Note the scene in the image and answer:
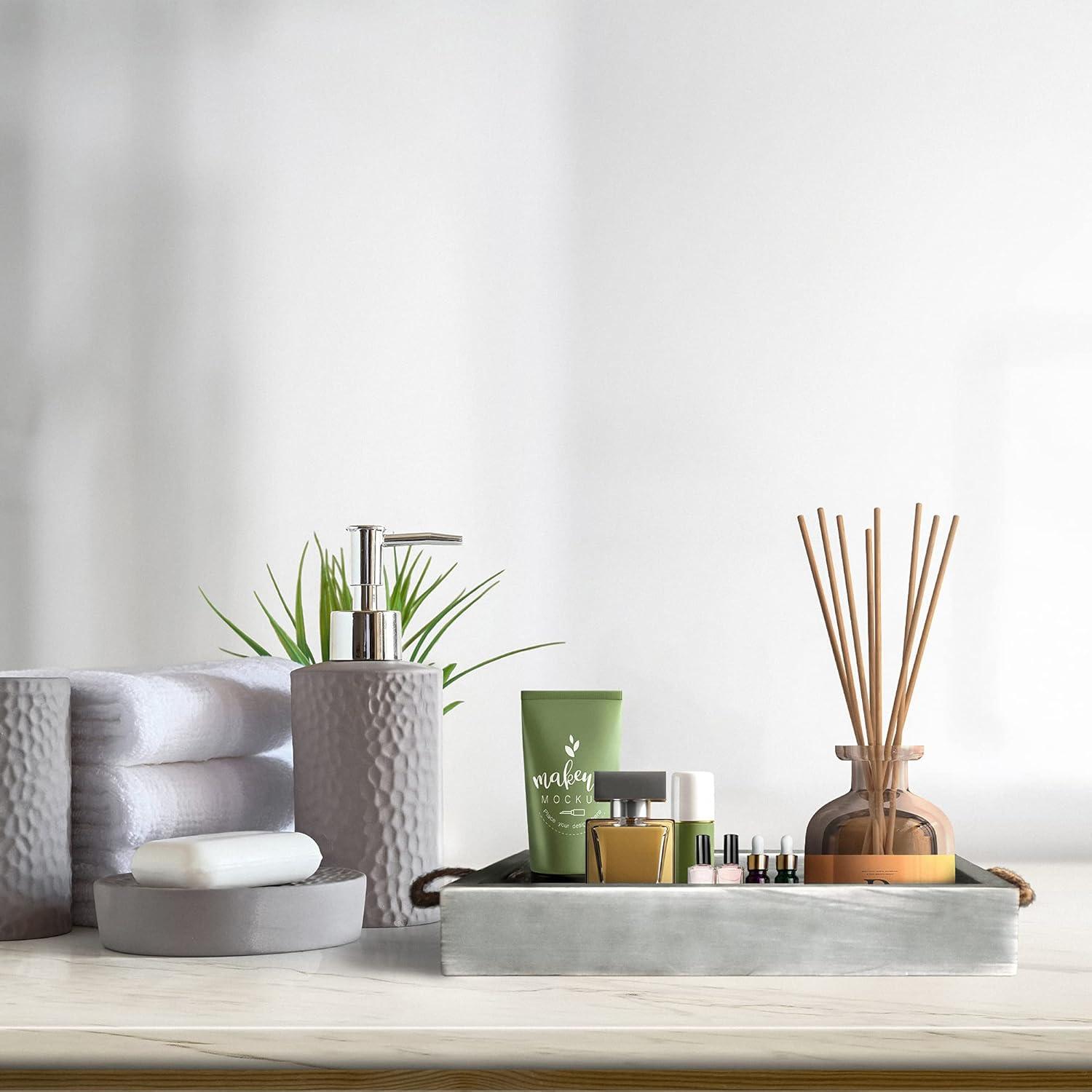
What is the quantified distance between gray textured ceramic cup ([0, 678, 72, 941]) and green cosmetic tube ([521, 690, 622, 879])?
24 cm

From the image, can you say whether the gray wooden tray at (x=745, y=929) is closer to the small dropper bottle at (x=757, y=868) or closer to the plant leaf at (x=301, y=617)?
the small dropper bottle at (x=757, y=868)

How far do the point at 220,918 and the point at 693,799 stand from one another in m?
0.26

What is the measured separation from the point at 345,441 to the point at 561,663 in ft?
1.10

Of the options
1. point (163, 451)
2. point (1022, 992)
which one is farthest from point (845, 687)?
point (163, 451)

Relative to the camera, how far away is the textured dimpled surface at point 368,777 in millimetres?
646

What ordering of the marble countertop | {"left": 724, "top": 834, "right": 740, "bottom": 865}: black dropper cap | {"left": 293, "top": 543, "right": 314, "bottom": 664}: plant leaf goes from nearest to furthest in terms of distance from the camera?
1. the marble countertop
2. {"left": 724, "top": 834, "right": 740, "bottom": 865}: black dropper cap
3. {"left": 293, "top": 543, "right": 314, "bottom": 664}: plant leaf

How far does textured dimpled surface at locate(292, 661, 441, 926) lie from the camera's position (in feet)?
2.12

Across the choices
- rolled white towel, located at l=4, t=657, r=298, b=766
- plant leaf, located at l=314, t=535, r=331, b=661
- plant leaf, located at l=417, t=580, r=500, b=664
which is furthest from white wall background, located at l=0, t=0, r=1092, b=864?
rolled white towel, located at l=4, t=657, r=298, b=766

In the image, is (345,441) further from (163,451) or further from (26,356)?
(26,356)

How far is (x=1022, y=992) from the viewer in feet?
1.53

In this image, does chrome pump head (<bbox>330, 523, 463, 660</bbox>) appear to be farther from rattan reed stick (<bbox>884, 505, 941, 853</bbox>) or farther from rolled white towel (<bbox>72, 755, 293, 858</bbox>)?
rattan reed stick (<bbox>884, 505, 941, 853</bbox>)

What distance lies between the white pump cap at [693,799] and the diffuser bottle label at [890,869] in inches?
3.7

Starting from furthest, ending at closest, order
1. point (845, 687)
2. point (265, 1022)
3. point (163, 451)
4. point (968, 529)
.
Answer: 1. point (163, 451)
2. point (968, 529)
3. point (845, 687)
4. point (265, 1022)

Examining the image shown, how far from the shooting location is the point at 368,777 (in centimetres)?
65
